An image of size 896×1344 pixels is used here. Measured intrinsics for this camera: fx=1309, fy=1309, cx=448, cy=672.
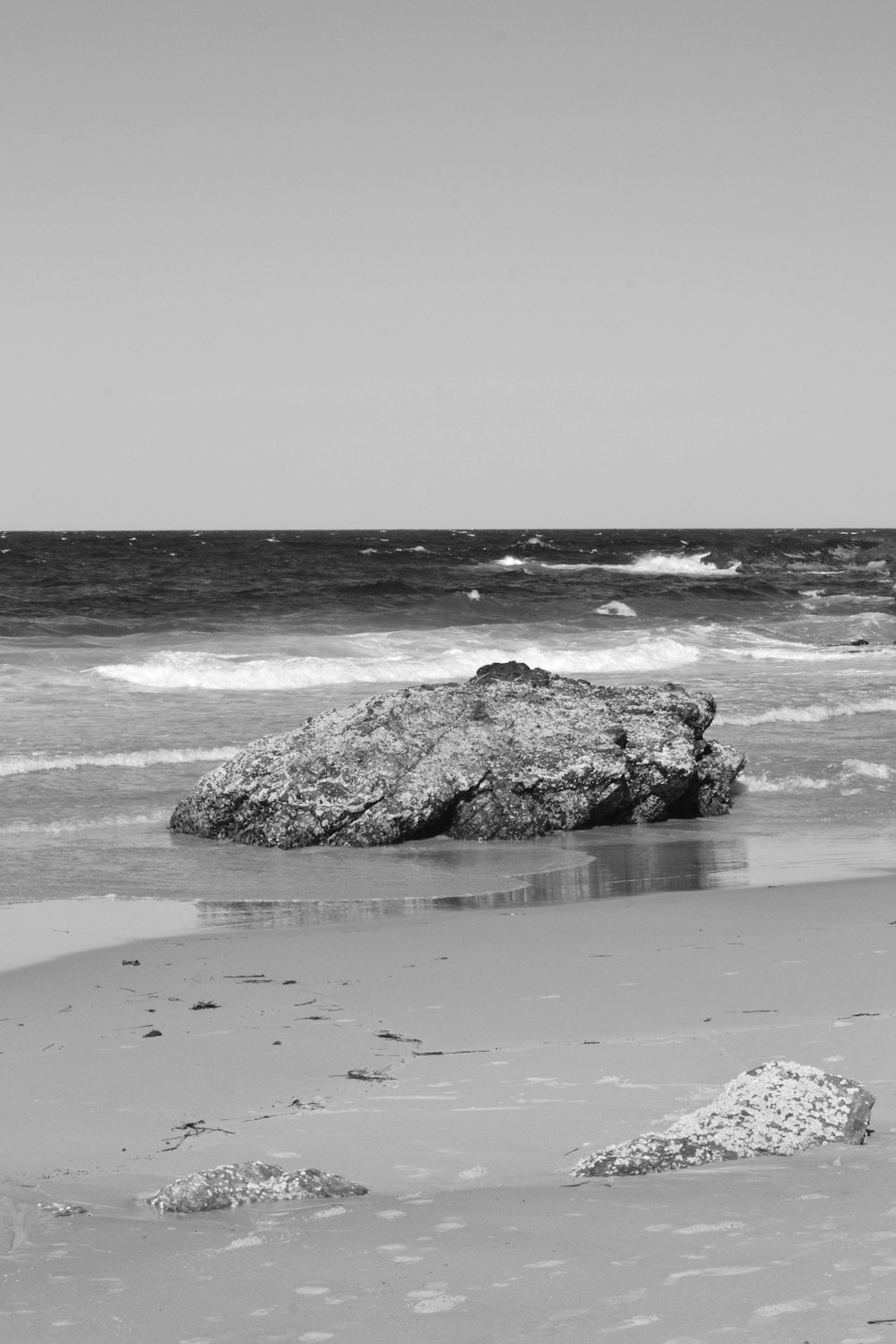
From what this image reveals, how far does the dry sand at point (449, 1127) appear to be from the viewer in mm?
2775

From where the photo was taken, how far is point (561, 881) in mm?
8516

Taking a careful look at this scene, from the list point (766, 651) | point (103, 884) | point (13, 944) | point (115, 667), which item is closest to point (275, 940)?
point (13, 944)

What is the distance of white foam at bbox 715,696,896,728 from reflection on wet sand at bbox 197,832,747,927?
18.6 feet

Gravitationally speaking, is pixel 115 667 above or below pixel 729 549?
below

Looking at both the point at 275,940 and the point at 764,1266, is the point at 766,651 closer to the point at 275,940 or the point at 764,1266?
the point at 275,940

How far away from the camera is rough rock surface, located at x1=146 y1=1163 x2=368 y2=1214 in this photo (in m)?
3.38

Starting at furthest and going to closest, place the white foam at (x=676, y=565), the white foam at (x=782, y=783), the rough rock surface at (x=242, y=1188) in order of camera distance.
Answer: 1. the white foam at (x=676, y=565)
2. the white foam at (x=782, y=783)
3. the rough rock surface at (x=242, y=1188)

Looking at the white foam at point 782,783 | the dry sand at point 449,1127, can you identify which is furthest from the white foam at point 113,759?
the dry sand at point 449,1127

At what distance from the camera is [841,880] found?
319 inches

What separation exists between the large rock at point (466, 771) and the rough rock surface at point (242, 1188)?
243 inches

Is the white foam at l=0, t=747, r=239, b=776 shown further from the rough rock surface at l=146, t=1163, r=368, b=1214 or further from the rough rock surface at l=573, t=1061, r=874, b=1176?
the rough rock surface at l=573, t=1061, r=874, b=1176

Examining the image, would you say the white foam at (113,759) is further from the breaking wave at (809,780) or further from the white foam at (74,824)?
the breaking wave at (809,780)

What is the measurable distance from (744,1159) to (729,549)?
76.4m

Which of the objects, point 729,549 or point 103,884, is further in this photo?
point 729,549
